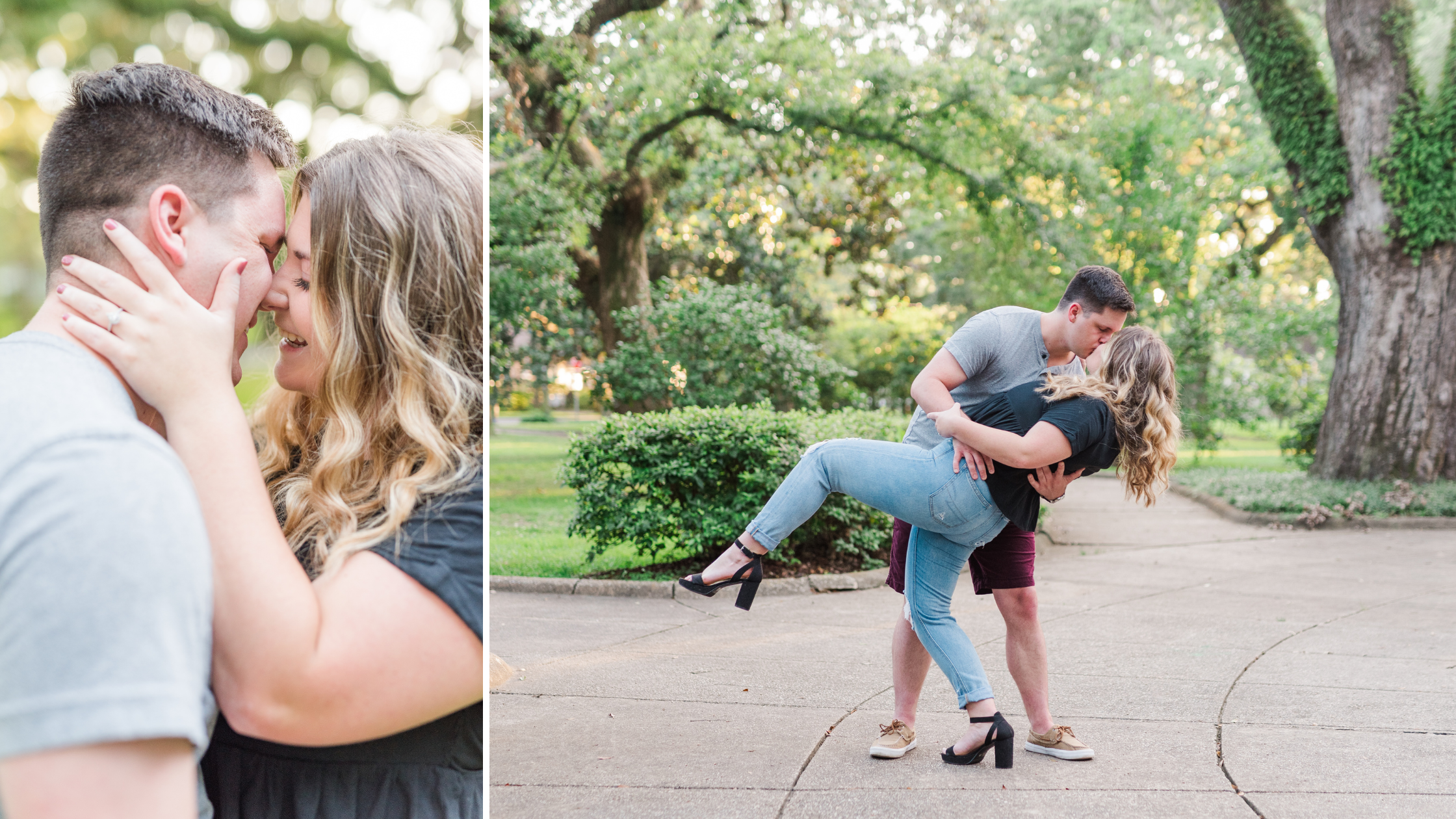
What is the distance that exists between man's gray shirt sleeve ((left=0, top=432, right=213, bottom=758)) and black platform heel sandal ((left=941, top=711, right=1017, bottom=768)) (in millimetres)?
3366

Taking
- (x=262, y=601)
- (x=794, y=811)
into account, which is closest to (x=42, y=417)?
(x=262, y=601)

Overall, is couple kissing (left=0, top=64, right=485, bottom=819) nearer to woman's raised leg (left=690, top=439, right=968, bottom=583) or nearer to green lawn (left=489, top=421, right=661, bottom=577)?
woman's raised leg (left=690, top=439, right=968, bottom=583)

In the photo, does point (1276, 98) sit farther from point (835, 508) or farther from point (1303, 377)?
point (1303, 377)

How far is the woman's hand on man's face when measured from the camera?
1090mm

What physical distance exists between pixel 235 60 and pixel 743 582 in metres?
4.96

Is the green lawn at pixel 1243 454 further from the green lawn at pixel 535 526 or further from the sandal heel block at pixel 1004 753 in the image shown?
the sandal heel block at pixel 1004 753

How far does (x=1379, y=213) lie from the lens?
1270 cm

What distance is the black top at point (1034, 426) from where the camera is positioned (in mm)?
3494

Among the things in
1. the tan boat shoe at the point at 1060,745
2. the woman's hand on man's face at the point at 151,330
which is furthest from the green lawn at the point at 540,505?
the tan boat shoe at the point at 1060,745

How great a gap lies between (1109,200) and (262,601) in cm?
1796

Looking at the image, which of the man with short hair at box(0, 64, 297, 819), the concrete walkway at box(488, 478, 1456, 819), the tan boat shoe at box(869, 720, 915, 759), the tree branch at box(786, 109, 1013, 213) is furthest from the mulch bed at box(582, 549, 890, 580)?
the tree branch at box(786, 109, 1013, 213)

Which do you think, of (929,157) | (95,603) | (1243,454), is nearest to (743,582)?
(95,603)

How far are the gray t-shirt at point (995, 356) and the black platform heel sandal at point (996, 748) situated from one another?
1.05m

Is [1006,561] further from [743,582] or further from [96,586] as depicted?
[96,586]
